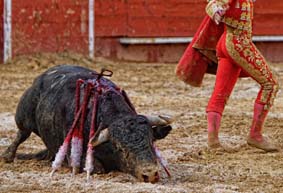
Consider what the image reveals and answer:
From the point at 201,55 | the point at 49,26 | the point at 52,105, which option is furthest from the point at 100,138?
the point at 49,26

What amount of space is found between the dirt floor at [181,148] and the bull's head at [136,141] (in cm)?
6

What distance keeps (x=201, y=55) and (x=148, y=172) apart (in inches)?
61.8

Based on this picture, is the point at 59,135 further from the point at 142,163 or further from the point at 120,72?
the point at 120,72

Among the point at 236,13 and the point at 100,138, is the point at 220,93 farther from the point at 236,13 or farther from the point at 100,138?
A: the point at 100,138

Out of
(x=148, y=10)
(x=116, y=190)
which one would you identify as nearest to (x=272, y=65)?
(x=148, y=10)

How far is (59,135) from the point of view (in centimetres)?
462

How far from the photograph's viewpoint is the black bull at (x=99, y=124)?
13.5 ft

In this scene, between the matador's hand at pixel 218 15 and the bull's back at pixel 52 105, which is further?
the matador's hand at pixel 218 15

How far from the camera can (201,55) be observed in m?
5.46

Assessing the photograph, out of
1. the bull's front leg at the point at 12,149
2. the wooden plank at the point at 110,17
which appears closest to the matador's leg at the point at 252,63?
the bull's front leg at the point at 12,149

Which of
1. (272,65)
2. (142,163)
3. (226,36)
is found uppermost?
(226,36)

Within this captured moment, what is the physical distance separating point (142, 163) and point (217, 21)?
50.2 inches

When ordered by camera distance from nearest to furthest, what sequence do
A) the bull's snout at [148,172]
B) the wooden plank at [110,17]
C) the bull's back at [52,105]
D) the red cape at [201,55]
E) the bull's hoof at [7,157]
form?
1. the bull's snout at [148,172]
2. the bull's back at [52,105]
3. the bull's hoof at [7,157]
4. the red cape at [201,55]
5. the wooden plank at [110,17]

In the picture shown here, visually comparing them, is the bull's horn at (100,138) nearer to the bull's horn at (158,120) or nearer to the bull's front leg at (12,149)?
the bull's horn at (158,120)
